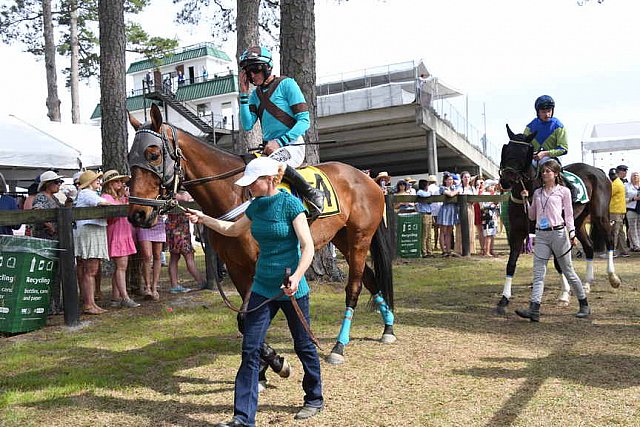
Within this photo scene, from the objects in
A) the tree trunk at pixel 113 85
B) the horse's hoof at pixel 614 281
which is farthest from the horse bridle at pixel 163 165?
the tree trunk at pixel 113 85

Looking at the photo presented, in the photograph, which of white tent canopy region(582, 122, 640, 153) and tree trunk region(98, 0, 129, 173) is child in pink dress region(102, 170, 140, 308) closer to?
tree trunk region(98, 0, 129, 173)

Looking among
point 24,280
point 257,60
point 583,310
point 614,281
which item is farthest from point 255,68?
point 614,281

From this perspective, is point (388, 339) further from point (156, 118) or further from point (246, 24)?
point (246, 24)

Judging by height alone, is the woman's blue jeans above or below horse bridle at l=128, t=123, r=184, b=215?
below

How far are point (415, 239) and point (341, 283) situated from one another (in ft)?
15.6

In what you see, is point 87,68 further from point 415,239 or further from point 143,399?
point 143,399

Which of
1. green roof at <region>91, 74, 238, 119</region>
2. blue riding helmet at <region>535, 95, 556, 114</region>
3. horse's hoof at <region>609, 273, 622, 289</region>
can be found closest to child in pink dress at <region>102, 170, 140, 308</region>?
blue riding helmet at <region>535, 95, 556, 114</region>

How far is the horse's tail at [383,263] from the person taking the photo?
20.3 ft

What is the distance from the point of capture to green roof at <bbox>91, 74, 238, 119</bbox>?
42781mm

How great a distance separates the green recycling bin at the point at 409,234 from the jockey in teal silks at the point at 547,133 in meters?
5.75

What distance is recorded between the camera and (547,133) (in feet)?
25.7

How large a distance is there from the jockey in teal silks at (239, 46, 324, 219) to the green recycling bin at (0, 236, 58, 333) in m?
3.13

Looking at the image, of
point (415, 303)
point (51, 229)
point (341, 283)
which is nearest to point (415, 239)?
point (341, 283)

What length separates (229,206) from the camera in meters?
4.69
